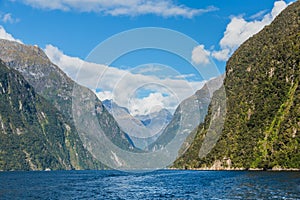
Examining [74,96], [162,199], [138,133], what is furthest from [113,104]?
[162,199]

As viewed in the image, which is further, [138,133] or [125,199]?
[125,199]

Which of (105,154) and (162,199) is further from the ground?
(105,154)

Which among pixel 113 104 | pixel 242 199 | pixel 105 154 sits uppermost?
pixel 113 104

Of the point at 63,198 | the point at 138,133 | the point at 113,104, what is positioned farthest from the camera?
the point at 63,198

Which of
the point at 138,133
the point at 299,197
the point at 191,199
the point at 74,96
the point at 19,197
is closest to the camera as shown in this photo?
the point at 74,96

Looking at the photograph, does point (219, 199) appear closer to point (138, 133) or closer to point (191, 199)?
point (191, 199)

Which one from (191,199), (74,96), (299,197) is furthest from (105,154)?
(299,197)

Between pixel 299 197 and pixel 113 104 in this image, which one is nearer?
pixel 113 104

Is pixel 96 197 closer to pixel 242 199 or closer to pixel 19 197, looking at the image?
pixel 19 197

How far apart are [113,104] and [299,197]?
1723 inches

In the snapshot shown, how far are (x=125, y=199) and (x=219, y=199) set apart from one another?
1858 centimetres

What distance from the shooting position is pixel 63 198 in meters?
86.8

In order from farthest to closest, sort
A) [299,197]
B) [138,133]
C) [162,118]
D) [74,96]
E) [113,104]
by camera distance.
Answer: [299,197], [162,118], [138,133], [74,96], [113,104]

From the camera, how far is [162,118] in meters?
64.8
